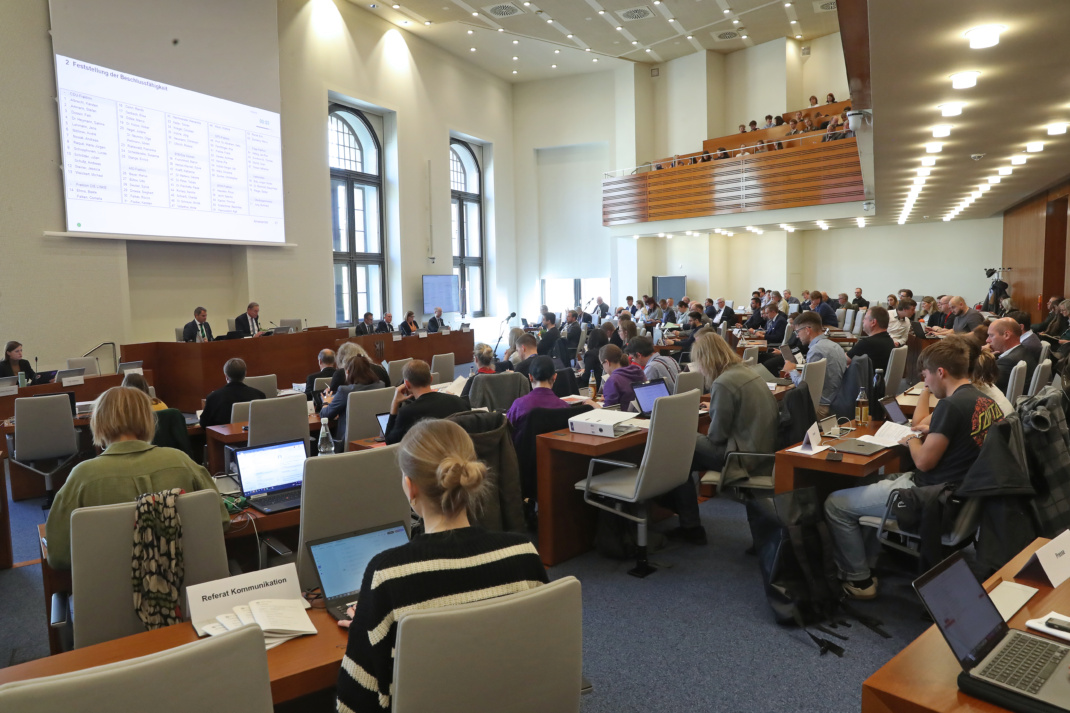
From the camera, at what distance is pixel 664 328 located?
13336mm

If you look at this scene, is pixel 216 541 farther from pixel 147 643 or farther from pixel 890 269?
pixel 890 269

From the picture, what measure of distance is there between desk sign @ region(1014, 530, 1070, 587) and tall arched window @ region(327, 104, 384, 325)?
13.8 meters

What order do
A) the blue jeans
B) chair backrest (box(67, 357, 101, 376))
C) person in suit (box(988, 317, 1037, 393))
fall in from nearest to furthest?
1. the blue jeans
2. person in suit (box(988, 317, 1037, 393))
3. chair backrest (box(67, 357, 101, 376))

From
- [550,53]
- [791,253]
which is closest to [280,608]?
[550,53]

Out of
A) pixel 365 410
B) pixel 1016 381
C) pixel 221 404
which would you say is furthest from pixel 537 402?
pixel 1016 381

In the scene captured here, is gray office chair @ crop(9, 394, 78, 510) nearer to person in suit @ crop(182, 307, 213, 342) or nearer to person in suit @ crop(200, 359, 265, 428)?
person in suit @ crop(200, 359, 265, 428)

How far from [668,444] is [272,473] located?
200 cm

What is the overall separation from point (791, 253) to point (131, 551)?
1919 centimetres

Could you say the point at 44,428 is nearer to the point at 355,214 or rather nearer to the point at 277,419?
the point at 277,419

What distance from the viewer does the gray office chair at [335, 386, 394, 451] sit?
517 cm

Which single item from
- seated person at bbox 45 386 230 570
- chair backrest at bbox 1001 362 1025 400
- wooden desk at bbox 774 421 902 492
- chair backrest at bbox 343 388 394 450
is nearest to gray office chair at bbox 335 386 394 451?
chair backrest at bbox 343 388 394 450

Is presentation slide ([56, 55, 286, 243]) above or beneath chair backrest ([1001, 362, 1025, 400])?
above

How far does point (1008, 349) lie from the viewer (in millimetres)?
5988

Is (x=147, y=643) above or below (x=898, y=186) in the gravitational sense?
below
